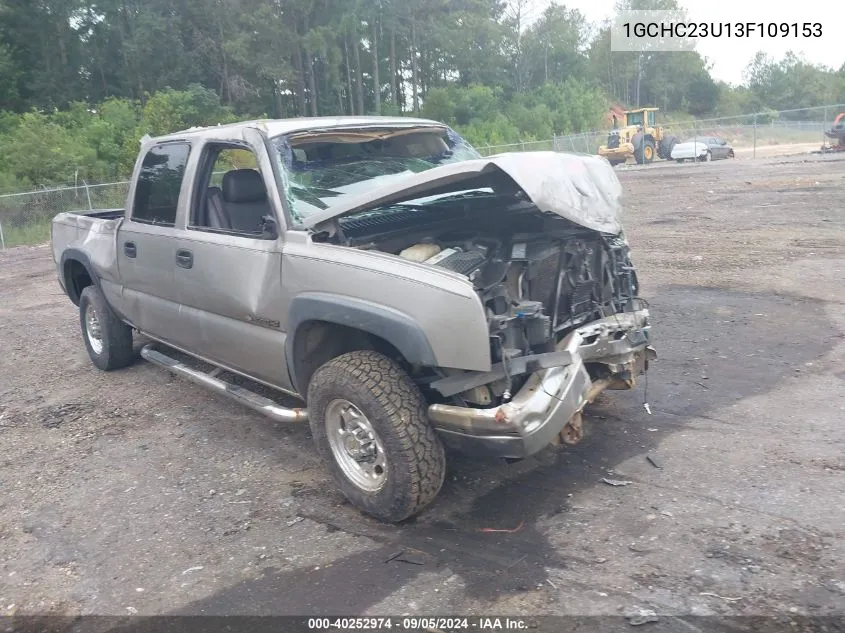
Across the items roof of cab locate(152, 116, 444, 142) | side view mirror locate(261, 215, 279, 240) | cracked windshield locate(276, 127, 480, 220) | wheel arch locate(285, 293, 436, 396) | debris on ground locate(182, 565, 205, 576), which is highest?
roof of cab locate(152, 116, 444, 142)

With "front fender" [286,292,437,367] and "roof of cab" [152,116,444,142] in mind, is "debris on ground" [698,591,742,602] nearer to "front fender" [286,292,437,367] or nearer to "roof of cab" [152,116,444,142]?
"front fender" [286,292,437,367]

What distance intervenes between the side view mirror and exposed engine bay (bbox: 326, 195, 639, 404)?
1.29 ft

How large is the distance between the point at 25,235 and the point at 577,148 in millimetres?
26291

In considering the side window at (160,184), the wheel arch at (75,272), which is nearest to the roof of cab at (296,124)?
the side window at (160,184)

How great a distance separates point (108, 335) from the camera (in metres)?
6.64

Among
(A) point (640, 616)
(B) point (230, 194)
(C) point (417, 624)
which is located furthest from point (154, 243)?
(A) point (640, 616)

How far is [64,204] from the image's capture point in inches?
813

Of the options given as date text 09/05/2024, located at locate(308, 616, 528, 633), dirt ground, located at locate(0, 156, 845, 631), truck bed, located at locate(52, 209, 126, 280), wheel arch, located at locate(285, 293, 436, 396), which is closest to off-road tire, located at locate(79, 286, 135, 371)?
dirt ground, located at locate(0, 156, 845, 631)

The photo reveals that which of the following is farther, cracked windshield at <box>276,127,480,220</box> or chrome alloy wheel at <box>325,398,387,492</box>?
cracked windshield at <box>276,127,480,220</box>

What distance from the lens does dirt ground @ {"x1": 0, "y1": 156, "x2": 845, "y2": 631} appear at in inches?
129

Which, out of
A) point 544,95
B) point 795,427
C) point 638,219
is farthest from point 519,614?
point 544,95

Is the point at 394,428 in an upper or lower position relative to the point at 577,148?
lower

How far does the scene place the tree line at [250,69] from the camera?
105 feet

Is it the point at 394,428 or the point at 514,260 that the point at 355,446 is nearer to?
the point at 394,428
